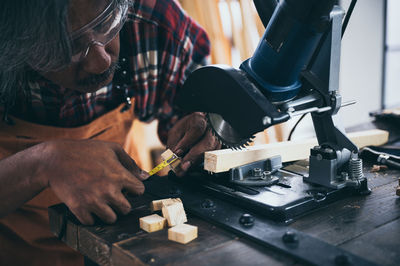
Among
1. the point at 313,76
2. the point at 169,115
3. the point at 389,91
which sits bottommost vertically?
the point at 389,91

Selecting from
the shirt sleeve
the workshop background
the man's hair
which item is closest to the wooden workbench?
the man's hair

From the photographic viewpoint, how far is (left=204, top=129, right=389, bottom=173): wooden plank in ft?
3.60

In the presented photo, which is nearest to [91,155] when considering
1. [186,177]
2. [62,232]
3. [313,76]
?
[62,232]

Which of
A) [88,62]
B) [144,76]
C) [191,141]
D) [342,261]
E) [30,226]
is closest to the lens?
Answer: [342,261]

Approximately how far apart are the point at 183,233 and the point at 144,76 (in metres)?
1.03

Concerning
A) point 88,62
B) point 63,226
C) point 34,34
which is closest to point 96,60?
point 88,62

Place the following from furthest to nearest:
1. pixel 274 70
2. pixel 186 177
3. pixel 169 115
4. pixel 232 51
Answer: pixel 232 51 → pixel 169 115 → pixel 186 177 → pixel 274 70

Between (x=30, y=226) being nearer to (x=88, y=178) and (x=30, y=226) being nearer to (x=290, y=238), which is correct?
(x=88, y=178)

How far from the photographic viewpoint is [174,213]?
0.88m

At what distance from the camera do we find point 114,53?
49.6 inches

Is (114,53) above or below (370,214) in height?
above

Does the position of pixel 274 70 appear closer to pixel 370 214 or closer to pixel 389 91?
pixel 370 214

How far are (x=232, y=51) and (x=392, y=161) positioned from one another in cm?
160

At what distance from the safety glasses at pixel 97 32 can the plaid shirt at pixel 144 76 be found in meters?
0.41
